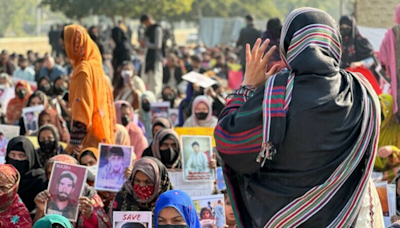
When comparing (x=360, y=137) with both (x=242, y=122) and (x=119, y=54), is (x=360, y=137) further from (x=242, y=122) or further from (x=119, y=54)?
(x=119, y=54)

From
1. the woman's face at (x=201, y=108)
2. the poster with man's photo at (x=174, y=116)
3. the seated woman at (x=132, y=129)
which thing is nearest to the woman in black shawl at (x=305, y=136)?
the seated woman at (x=132, y=129)

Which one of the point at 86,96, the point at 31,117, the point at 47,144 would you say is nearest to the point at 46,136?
the point at 47,144

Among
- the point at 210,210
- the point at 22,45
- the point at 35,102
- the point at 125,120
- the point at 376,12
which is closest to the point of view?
the point at 210,210

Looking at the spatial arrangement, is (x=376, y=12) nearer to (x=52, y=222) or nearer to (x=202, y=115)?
(x=202, y=115)

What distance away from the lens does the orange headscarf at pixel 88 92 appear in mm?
6379

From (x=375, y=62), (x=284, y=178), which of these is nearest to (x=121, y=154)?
(x=284, y=178)

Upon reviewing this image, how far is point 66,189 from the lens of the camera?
5.26 metres

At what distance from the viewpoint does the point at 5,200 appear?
17.2ft

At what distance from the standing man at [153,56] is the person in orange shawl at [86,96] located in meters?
6.76

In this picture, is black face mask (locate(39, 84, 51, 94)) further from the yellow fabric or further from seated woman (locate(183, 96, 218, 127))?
the yellow fabric

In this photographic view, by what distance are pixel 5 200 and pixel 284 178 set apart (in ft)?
8.91

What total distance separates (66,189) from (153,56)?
28.3 ft

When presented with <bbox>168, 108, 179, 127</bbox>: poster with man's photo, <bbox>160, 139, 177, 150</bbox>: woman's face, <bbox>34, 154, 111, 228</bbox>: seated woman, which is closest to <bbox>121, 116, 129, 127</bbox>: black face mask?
<bbox>168, 108, 179, 127</bbox>: poster with man's photo

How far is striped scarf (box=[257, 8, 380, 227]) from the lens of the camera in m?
2.94
